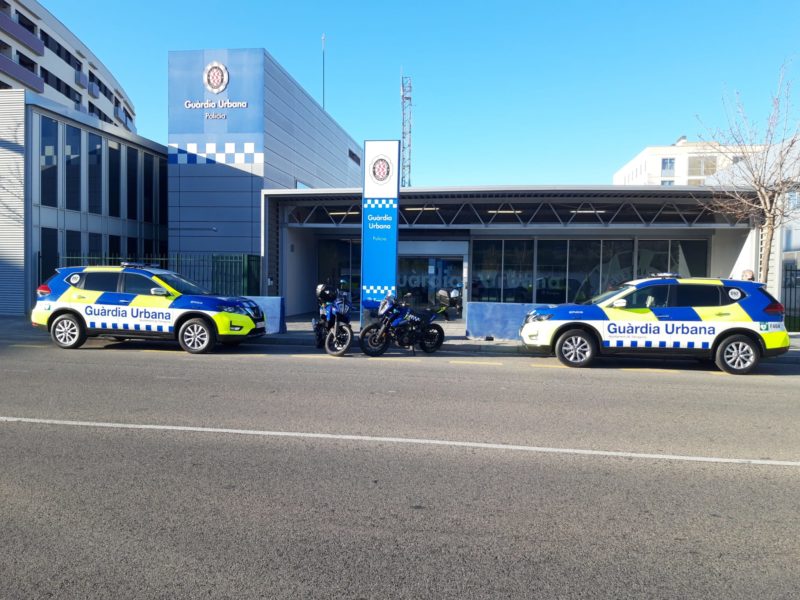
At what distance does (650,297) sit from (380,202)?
23.7ft

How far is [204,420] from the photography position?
21.4 feet

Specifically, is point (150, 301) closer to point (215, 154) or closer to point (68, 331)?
point (68, 331)

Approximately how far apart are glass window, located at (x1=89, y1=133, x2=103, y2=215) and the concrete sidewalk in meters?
5.52

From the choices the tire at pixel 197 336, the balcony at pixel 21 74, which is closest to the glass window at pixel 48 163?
the tire at pixel 197 336

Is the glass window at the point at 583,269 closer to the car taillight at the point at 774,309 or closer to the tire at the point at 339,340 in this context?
the car taillight at the point at 774,309

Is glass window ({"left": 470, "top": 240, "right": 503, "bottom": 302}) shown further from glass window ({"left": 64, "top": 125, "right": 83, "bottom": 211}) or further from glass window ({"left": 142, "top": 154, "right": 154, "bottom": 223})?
glass window ({"left": 64, "top": 125, "right": 83, "bottom": 211})

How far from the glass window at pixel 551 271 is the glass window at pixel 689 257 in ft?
12.9

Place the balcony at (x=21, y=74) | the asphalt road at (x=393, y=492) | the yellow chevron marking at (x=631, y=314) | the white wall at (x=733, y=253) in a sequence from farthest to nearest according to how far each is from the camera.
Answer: the balcony at (x=21, y=74) → the white wall at (x=733, y=253) → the yellow chevron marking at (x=631, y=314) → the asphalt road at (x=393, y=492)

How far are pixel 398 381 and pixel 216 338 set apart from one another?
4.58 metres

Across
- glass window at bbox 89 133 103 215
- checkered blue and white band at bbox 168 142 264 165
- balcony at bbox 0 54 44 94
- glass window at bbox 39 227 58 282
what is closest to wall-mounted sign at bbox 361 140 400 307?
checkered blue and white band at bbox 168 142 264 165

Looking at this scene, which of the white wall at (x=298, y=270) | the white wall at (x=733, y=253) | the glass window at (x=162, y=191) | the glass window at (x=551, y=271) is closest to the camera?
the white wall at (x=733, y=253)

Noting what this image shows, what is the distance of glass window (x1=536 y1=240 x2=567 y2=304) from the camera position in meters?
22.7

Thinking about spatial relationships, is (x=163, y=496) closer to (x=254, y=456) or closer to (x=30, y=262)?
(x=254, y=456)

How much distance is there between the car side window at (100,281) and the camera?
12.4 m
